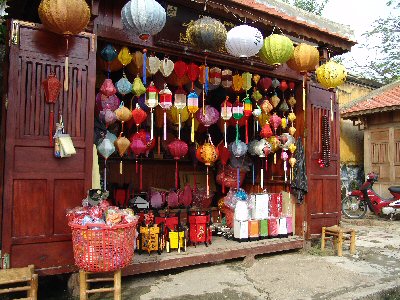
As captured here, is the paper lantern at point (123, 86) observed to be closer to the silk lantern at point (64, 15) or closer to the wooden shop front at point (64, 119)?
the wooden shop front at point (64, 119)

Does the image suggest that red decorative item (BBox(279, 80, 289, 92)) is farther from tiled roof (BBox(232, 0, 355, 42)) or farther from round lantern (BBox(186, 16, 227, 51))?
round lantern (BBox(186, 16, 227, 51))

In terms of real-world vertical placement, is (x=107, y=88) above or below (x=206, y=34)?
below

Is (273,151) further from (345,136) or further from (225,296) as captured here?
(345,136)

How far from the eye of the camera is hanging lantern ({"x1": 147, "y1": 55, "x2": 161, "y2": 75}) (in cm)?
582

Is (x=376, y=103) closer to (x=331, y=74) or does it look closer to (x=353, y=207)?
(x=353, y=207)

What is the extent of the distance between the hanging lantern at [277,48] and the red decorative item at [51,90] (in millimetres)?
3043

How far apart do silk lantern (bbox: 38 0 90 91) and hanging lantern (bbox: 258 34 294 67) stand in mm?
2669

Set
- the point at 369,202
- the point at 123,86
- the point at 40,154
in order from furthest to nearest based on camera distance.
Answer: the point at 369,202 < the point at 123,86 < the point at 40,154

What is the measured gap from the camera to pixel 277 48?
19.0 ft

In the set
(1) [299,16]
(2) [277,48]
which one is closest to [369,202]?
(1) [299,16]

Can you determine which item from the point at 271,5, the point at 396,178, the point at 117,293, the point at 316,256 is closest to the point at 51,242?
the point at 117,293

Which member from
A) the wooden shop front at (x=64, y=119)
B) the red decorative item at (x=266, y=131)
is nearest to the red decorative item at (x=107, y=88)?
the wooden shop front at (x=64, y=119)

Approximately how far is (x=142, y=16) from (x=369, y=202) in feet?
33.7

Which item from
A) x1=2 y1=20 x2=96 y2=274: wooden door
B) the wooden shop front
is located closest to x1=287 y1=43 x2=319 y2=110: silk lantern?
the wooden shop front
